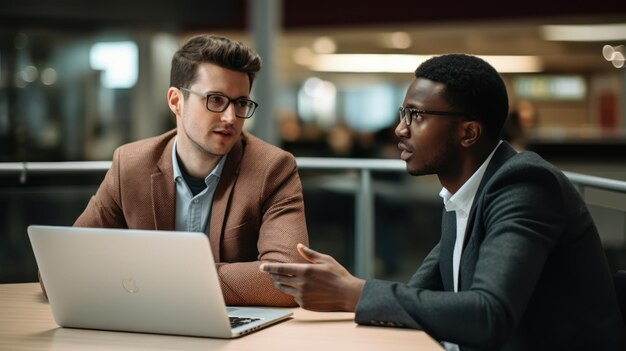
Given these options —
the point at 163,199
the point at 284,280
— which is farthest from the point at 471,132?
the point at 163,199

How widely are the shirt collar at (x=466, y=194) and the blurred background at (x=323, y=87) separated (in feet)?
4.19

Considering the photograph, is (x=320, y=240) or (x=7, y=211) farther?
(x=320, y=240)

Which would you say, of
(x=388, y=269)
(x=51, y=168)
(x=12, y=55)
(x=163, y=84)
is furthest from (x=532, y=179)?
(x=163, y=84)

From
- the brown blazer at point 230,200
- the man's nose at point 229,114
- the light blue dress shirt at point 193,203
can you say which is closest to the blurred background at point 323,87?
the brown blazer at point 230,200

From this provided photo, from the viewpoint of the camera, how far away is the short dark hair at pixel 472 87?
2037 mm

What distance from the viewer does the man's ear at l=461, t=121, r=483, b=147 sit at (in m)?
2.06

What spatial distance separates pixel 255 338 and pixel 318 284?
0.59ft

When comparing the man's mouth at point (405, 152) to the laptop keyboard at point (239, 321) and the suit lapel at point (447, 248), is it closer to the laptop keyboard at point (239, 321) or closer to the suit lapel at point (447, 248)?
the suit lapel at point (447, 248)

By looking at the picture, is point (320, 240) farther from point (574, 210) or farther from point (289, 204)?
point (574, 210)

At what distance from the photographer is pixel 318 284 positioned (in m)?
1.91

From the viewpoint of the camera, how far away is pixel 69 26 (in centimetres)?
830

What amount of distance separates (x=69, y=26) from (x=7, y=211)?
4.75 metres

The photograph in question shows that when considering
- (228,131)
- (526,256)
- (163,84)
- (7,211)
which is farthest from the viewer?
(163,84)

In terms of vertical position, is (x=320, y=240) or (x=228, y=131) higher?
(x=228, y=131)
